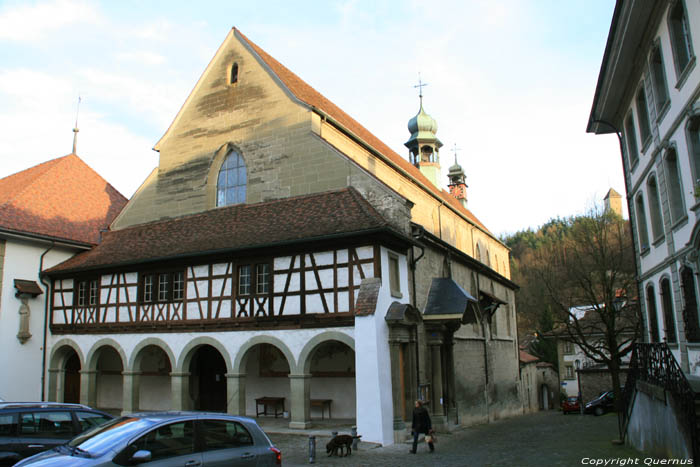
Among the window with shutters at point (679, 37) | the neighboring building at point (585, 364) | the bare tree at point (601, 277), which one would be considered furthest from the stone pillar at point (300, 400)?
the neighboring building at point (585, 364)

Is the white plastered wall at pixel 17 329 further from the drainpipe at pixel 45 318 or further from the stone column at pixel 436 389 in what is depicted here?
the stone column at pixel 436 389

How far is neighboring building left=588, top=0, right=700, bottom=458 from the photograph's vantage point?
37.8 feet

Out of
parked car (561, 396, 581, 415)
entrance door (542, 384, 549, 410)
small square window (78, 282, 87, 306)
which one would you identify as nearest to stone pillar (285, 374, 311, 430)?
small square window (78, 282, 87, 306)

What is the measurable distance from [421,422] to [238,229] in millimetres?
8676

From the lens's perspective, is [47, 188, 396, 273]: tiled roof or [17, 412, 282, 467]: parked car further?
[47, 188, 396, 273]: tiled roof

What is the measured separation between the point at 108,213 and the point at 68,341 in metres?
7.32

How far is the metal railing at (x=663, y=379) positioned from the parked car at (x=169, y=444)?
5.98 m

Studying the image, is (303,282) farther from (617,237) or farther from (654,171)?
(617,237)

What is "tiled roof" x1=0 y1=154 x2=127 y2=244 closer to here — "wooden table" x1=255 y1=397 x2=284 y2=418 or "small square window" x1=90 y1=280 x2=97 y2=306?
"small square window" x1=90 y1=280 x2=97 y2=306

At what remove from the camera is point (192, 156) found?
22453 mm

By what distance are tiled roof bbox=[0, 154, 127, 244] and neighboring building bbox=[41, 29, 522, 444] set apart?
1.82 metres

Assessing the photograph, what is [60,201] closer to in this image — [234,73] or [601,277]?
[234,73]

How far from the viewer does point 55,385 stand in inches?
850

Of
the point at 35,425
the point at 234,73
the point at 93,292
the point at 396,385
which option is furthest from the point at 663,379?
the point at 93,292
